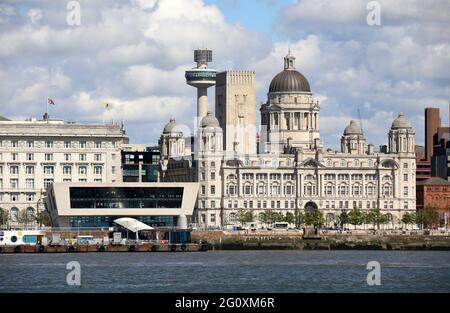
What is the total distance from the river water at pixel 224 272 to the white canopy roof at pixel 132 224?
879 inches

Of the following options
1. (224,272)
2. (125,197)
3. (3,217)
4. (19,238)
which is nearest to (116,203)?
(125,197)

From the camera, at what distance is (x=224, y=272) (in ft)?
353

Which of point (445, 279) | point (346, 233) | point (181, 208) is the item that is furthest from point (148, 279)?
point (181, 208)

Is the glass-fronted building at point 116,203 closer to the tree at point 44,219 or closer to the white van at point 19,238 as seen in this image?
the tree at point 44,219

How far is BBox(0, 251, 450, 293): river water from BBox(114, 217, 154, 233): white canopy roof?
73.3ft

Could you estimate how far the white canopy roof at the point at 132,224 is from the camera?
557ft

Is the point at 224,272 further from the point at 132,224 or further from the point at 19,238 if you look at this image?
the point at 132,224

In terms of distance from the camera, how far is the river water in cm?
9050

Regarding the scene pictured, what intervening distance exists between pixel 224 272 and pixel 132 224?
65.8 meters

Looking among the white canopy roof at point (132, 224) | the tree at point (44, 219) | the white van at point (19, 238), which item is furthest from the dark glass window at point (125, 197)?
the white van at point (19, 238)

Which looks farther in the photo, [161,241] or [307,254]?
[161,241]
